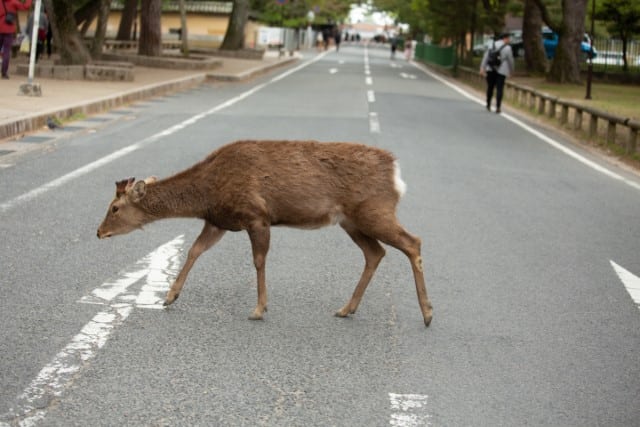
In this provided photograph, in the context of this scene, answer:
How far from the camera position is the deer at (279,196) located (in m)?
5.81

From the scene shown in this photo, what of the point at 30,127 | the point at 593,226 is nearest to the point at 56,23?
the point at 30,127

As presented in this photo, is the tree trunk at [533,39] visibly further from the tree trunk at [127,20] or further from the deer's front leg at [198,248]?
the deer's front leg at [198,248]

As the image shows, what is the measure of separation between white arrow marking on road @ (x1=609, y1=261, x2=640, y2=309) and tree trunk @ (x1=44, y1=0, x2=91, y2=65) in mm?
20071

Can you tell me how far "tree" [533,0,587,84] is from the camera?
3559 cm

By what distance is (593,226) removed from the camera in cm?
967

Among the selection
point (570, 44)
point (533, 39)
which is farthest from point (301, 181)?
point (533, 39)

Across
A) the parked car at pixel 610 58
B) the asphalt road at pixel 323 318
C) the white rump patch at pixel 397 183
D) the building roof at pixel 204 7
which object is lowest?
the asphalt road at pixel 323 318

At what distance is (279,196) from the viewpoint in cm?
583

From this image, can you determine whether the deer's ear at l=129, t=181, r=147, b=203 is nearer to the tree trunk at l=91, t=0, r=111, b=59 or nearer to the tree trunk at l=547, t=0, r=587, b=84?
the tree trunk at l=91, t=0, r=111, b=59

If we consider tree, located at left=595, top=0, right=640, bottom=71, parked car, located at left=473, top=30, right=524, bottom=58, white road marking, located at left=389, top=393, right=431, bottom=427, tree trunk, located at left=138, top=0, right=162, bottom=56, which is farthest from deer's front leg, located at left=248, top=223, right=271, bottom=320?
parked car, located at left=473, top=30, right=524, bottom=58

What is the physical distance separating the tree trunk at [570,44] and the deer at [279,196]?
31.5m

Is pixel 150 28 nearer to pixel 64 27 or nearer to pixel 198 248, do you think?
pixel 64 27

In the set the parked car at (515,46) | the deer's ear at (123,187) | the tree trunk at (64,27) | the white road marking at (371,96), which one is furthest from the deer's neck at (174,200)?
the parked car at (515,46)

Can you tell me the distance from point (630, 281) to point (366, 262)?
97.3 inches
